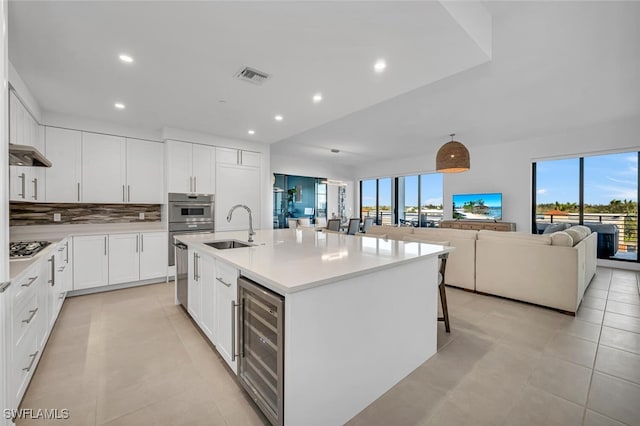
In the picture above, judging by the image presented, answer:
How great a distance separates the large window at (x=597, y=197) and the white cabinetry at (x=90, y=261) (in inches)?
326

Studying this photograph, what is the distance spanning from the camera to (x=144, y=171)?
4.43 meters

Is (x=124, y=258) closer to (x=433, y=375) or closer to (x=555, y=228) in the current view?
(x=433, y=375)

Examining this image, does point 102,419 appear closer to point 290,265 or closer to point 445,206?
point 290,265

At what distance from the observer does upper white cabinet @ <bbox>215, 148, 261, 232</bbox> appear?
195 inches

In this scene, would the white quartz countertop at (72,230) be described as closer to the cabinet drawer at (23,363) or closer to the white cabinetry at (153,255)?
Answer: the white cabinetry at (153,255)

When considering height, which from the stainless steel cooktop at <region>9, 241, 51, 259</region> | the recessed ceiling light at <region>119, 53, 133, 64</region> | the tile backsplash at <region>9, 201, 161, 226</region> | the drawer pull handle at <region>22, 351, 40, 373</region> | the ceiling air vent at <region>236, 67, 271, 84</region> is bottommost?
the drawer pull handle at <region>22, 351, 40, 373</region>

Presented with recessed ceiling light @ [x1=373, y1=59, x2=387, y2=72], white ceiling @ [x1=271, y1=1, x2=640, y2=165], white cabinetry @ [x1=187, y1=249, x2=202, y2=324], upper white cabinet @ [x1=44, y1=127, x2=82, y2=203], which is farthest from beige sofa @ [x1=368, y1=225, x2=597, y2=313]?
upper white cabinet @ [x1=44, y1=127, x2=82, y2=203]

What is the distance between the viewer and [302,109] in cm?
361

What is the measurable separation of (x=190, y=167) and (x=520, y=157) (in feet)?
22.9

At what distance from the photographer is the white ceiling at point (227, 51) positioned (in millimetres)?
1798

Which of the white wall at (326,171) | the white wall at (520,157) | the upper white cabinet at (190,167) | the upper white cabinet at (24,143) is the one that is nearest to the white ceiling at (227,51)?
the upper white cabinet at (24,143)

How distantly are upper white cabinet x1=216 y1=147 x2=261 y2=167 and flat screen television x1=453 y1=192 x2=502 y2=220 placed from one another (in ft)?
17.0

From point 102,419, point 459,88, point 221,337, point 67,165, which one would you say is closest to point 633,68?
Answer: point 459,88

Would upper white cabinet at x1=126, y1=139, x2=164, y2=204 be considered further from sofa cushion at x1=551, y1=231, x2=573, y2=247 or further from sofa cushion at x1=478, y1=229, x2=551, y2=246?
sofa cushion at x1=551, y1=231, x2=573, y2=247
